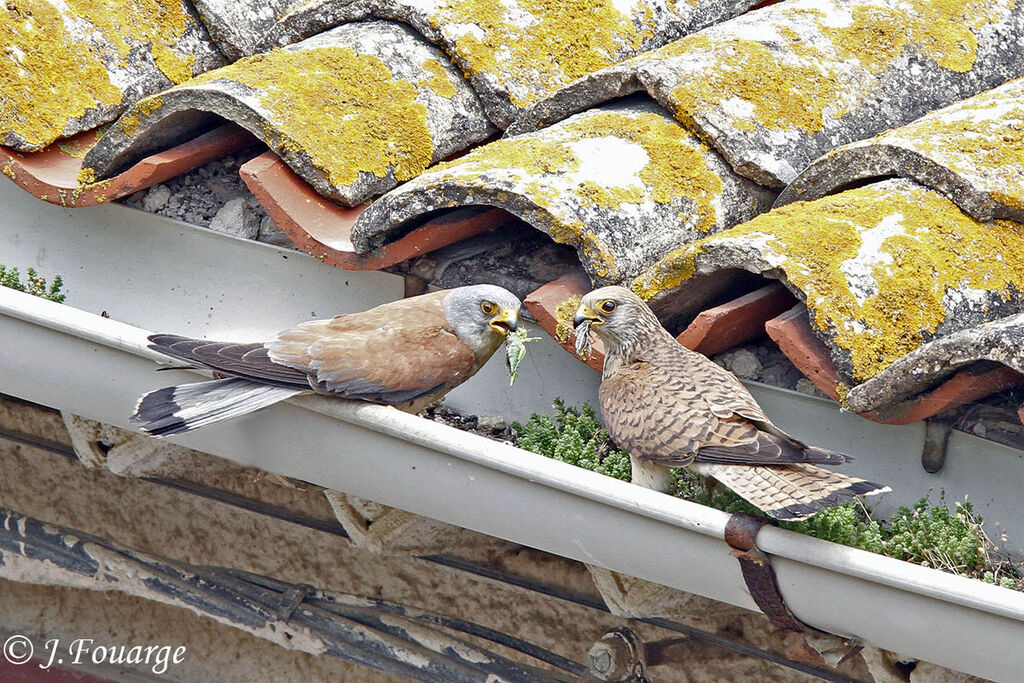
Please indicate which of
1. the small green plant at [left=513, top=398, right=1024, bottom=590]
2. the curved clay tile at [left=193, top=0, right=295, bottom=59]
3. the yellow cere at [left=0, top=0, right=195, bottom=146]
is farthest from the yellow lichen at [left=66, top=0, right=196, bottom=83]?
the small green plant at [left=513, top=398, right=1024, bottom=590]

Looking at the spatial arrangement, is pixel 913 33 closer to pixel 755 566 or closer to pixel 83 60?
pixel 755 566

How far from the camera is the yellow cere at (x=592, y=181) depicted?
3600 millimetres

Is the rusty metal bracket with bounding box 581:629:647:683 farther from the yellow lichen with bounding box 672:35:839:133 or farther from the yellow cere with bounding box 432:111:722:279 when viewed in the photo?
the yellow lichen with bounding box 672:35:839:133

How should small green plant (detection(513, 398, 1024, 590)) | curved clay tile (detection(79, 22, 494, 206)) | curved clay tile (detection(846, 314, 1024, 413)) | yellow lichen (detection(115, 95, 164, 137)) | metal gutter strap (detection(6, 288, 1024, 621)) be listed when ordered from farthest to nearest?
yellow lichen (detection(115, 95, 164, 137))
curved clay tile (detection(79, 22, 494, 206))
small green plant (detection(513, 398, 1024, 590))
curved clay tile (detection(846, 314, 1024, 413))
metal gutter strap (detection(6, 288, 1024, 621))

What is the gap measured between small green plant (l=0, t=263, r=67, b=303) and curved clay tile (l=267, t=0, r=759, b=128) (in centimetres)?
116

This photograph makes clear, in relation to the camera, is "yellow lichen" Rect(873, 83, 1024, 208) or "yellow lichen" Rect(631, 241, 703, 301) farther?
"yellow lichen" Rect(873, 83, 1024, 208)

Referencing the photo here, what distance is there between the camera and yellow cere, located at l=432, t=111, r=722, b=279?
142 inches

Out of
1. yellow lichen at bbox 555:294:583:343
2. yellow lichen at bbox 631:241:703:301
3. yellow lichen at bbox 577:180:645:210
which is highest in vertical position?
yellow lichen at bbox 577:180:645:210

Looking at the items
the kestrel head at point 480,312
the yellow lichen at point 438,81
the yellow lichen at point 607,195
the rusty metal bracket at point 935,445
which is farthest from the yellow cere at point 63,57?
the rusty metal bracket at point 935,445

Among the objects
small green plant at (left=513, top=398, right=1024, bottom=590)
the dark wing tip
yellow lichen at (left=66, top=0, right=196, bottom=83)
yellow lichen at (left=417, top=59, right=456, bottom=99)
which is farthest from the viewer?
yellow lichen at (left=66, top=0, right=196, bottom=83)

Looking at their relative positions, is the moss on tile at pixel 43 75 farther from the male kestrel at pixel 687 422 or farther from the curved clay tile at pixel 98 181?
the male kestrel at pixel 687 422

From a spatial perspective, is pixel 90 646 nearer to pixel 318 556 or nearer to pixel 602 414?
pixel 318 556

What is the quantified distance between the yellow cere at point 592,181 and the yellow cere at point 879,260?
251 mm

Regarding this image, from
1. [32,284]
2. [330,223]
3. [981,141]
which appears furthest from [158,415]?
[981,141]
